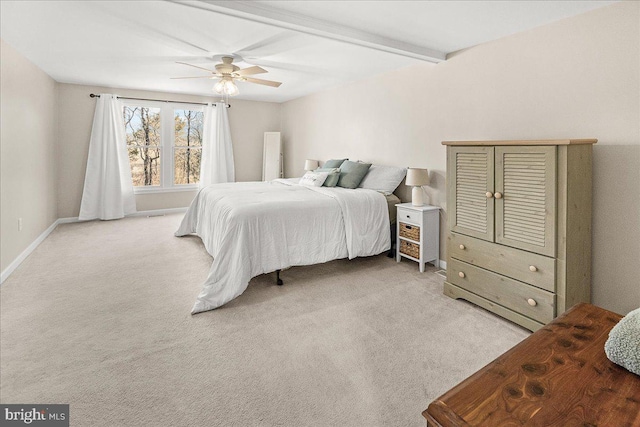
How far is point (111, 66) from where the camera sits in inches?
171

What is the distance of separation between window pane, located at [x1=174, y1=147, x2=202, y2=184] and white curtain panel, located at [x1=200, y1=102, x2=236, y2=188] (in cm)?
22

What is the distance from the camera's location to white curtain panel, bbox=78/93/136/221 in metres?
5.67

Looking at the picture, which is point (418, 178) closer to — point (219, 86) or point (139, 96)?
point (219, 86)

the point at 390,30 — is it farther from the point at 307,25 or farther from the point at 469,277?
the point at 469,277

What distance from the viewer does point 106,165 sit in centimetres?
576

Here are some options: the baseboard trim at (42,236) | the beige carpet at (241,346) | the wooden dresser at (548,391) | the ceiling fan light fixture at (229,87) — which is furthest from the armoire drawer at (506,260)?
the baseboard trim at (42,236)

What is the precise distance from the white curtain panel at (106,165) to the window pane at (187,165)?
2.95ft

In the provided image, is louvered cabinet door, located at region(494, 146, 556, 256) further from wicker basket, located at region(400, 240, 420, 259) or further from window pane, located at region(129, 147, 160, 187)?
window pane, located at region(129, 147, 160, 187)

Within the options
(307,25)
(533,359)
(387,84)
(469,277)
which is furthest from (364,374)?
(387,84)

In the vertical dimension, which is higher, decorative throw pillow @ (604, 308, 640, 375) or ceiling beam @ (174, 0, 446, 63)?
ceiling beam @ (174, 0, 446, 63)

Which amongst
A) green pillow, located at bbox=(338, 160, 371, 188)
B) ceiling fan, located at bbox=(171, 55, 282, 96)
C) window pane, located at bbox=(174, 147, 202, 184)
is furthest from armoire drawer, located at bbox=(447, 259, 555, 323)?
window pane, located at bbox=(174, 147, 202, 184)

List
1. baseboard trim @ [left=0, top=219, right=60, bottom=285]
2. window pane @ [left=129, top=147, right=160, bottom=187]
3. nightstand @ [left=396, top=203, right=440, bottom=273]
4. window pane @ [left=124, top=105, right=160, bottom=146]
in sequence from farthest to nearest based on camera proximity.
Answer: window pane @ [left=129, top=147, right=160, bottom=187] < window pane @ [left=124, top=105, right=160, bottom=146] < nightstand @ [left=396, top=203, right=440, bottom=273] < baseboard trim @ [left=0, top=219, right=60, bottom=285]

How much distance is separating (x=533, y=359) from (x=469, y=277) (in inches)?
74.7

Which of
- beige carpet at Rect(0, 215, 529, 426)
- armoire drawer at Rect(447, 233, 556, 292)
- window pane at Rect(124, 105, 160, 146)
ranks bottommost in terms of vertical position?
beige carpet at Rect(0, 215, 529, 426)
